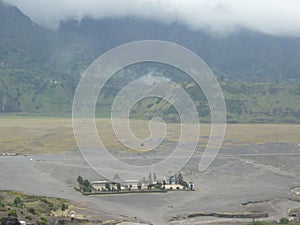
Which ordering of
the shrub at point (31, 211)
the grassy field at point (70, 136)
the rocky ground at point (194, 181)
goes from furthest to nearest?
1. the grassy field at point (70, 136)
2. the rocky ground at point (194, 181)
3. the shrub at point (31, 211)

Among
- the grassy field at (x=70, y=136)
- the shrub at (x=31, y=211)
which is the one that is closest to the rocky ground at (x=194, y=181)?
the shrub at (x=31, y=211)

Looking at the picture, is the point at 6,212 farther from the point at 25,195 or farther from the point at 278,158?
the point at 278,158

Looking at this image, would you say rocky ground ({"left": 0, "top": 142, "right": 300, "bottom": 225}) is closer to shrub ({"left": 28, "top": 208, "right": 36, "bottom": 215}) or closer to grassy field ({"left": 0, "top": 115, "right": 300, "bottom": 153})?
shrub ({"left": 28, "top": 208, "right": 36, "bottom": 215})

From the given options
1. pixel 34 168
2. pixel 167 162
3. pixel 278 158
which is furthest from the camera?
pixel 278 158

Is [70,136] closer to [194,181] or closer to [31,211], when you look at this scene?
[194,181]

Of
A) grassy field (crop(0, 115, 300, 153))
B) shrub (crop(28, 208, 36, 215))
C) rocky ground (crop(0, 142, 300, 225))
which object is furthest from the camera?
grassy field (crop(0, 115, 300, 153))

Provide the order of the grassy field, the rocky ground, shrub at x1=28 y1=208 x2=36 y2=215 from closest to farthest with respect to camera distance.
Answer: shrub at x1=28 y1=208 x2=36 y2=215 < the rocky ground < the grassy field

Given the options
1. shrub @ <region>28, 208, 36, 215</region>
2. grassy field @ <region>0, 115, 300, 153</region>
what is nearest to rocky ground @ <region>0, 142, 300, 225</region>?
shrub @ <region>28, 208, 36, 215</region>

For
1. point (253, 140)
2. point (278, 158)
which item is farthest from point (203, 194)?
point (253, 140)

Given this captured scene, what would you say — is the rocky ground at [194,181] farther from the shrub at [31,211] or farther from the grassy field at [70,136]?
the grassy field at [70,136]

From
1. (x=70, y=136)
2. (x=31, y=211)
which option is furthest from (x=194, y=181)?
(x=70, y=136)

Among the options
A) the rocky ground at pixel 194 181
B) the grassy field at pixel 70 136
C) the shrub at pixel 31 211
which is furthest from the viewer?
the grassy field at pixel 70 136
